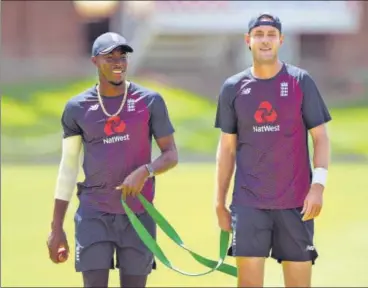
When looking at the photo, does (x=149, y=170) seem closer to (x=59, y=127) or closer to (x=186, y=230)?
(x=186, y=230)

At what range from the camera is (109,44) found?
6309 millimetres

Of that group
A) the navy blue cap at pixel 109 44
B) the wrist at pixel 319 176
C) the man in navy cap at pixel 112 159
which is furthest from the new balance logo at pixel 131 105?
the wrist at pixel 319 176

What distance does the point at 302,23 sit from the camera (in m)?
30.9

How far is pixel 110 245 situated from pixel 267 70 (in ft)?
4.38

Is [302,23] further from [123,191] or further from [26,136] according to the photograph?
[123,191]

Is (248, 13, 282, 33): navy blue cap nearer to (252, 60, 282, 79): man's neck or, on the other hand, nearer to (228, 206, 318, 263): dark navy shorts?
(252, 60, 282, 79): man's neck

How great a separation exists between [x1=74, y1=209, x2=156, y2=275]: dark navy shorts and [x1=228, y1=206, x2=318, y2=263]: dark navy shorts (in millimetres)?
557

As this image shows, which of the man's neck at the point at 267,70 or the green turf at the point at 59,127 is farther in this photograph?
the green turf at the point at 59,127

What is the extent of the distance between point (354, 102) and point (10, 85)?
372 inches

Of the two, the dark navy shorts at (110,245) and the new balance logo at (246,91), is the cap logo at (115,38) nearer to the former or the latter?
the new balance logo at (246,91)

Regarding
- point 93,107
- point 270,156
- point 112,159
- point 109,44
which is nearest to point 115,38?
point 109,44

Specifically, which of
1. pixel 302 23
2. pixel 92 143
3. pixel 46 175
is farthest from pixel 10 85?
pixel 92 143

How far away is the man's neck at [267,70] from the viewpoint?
20.7 feet

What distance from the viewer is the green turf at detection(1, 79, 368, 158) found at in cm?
2464
